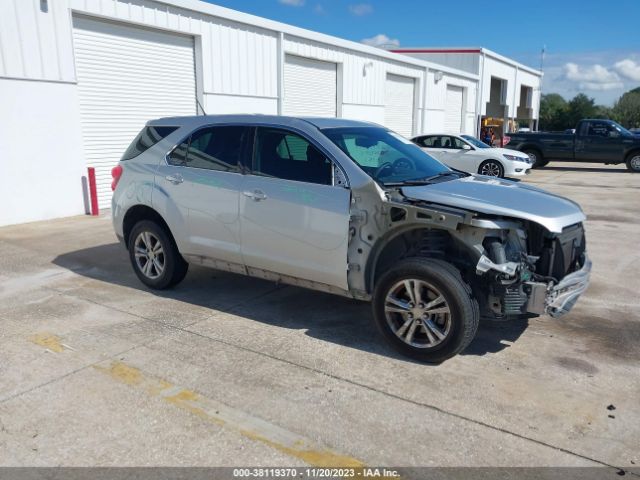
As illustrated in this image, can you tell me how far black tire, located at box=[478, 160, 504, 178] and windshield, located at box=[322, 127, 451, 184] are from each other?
11.6 metres

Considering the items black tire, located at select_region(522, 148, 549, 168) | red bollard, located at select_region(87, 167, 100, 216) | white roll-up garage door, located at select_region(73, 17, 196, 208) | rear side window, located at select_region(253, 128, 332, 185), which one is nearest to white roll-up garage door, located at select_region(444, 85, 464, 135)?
black tire, located at select_region(522, 148, 549, 168)

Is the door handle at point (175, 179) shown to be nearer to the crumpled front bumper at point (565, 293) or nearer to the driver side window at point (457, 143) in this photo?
the crumpled front bumper at point (565, 293)

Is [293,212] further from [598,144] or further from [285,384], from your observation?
[598,144]

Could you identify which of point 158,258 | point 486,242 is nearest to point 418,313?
point 486,242

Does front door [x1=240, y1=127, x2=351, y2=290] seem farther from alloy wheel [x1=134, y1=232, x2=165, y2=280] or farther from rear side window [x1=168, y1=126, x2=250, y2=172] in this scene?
alloy wheel [x1=134, y1=232, x2=165, y2=280]

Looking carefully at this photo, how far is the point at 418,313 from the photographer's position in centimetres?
420

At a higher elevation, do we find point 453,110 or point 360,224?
point 453,110

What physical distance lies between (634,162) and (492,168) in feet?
27.7

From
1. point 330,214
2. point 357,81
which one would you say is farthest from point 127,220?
point 357,81

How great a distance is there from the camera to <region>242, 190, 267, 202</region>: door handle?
4.90 m

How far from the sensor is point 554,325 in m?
5.12

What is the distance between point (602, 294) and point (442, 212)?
125 inches

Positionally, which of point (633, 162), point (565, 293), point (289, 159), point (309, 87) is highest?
point (309, 87)

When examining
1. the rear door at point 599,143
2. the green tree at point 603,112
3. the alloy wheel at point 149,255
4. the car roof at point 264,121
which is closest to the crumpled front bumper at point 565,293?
the car roof at point 264,121
